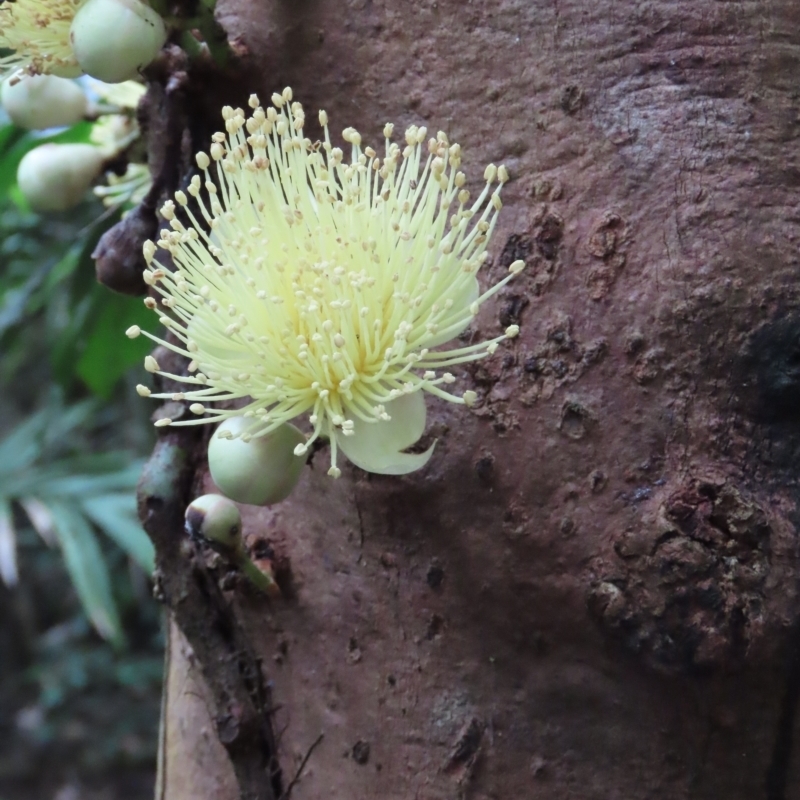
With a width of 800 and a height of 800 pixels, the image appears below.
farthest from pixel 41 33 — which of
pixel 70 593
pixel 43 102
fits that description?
pixel 70 593

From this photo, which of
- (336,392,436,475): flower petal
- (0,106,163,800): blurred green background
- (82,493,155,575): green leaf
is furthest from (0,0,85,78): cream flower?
(82,493,155,575): green leaf

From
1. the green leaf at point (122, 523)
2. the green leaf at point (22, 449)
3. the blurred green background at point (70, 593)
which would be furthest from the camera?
the green leaf at point (22, 449)

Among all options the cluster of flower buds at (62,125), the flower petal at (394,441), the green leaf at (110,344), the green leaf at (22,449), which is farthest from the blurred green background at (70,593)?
the flower petal at (394,441)

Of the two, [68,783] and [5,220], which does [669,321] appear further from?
[68,783]

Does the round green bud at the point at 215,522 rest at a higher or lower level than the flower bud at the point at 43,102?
lower

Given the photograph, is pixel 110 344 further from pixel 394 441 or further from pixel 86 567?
pixel 394 441

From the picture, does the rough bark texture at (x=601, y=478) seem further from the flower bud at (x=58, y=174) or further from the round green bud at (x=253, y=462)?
the flower bud at (x=58, y=174)
